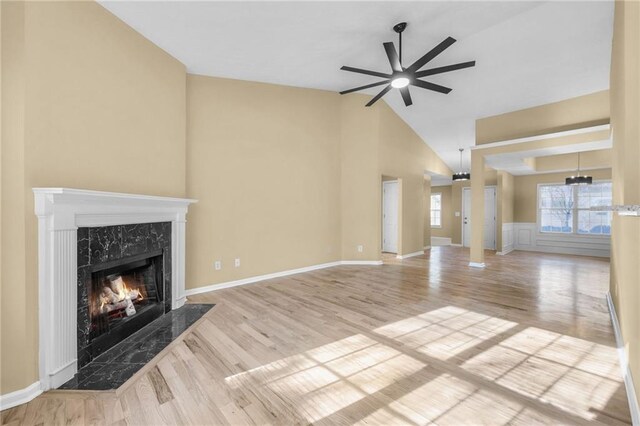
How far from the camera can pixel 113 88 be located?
105 inches

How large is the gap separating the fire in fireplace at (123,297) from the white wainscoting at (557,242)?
32.1 ft

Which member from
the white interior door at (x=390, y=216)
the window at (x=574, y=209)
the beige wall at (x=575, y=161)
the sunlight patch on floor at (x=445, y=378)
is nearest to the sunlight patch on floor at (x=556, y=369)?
the sunlight patch on floor at (x=445, y=378)

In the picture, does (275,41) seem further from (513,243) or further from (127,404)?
(513,243)

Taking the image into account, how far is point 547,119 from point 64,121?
23.4 ft

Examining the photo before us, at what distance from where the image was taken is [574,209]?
7.71 m

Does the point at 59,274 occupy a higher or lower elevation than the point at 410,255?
higher

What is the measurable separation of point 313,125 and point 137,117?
315 centimetres

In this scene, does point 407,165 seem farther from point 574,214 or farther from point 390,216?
point 574,214

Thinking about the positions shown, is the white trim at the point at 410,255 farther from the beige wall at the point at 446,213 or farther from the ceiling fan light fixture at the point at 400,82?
the ceiling fan light fixture at the point at 400,82

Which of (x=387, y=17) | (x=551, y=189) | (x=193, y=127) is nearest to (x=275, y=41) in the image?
(x=387, y=17)

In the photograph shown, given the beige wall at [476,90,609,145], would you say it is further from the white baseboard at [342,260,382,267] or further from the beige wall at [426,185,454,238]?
the beige wall at [426,185,454,238]

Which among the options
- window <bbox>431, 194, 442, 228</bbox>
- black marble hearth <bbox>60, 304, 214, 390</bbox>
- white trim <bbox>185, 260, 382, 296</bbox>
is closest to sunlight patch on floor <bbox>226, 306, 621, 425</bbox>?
black marble hearth <bbox>60, 304, 214, 390</bbox>

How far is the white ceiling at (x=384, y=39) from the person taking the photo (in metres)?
2.96

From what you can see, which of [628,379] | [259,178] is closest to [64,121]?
[259,178]
